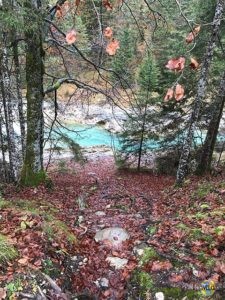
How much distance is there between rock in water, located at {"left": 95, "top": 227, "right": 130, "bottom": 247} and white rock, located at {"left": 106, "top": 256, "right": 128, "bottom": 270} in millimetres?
469

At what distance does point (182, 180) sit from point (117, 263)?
6603 mm

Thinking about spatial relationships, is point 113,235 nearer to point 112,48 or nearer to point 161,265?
point 161,265

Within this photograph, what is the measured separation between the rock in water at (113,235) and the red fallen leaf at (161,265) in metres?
1.13

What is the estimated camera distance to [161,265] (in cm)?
442

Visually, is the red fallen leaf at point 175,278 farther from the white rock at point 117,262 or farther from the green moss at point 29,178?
the green moss at point 29,178

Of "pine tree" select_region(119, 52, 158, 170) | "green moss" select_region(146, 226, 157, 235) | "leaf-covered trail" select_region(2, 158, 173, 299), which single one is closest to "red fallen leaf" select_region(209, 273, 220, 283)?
"leaf-covered trail" select_region(2, 158, 173, 299)

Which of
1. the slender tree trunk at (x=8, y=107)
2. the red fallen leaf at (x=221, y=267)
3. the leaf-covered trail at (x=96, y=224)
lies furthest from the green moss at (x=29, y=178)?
the red fallen leaf at (x=221, y=267)

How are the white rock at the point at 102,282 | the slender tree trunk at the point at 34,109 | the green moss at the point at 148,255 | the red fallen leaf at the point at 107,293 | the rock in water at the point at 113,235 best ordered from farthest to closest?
the slender tree trunk at the point at 34,109, the rock in water at the point at 113,235, the green moss at the point at 148,255, the white rock at the point at 102,282, the red fallen leaf at the point at 107,293

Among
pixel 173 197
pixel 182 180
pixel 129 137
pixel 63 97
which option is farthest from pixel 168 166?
pixel 63 97

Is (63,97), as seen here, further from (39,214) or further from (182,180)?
(39,214)

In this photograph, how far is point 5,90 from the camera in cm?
1070

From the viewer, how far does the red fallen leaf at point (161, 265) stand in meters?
4.36

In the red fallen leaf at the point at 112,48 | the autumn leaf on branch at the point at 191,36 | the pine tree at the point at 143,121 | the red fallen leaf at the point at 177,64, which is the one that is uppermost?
the autumn leaf on branch at the point at 191,36

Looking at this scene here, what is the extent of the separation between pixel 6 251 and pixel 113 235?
2235 mm
